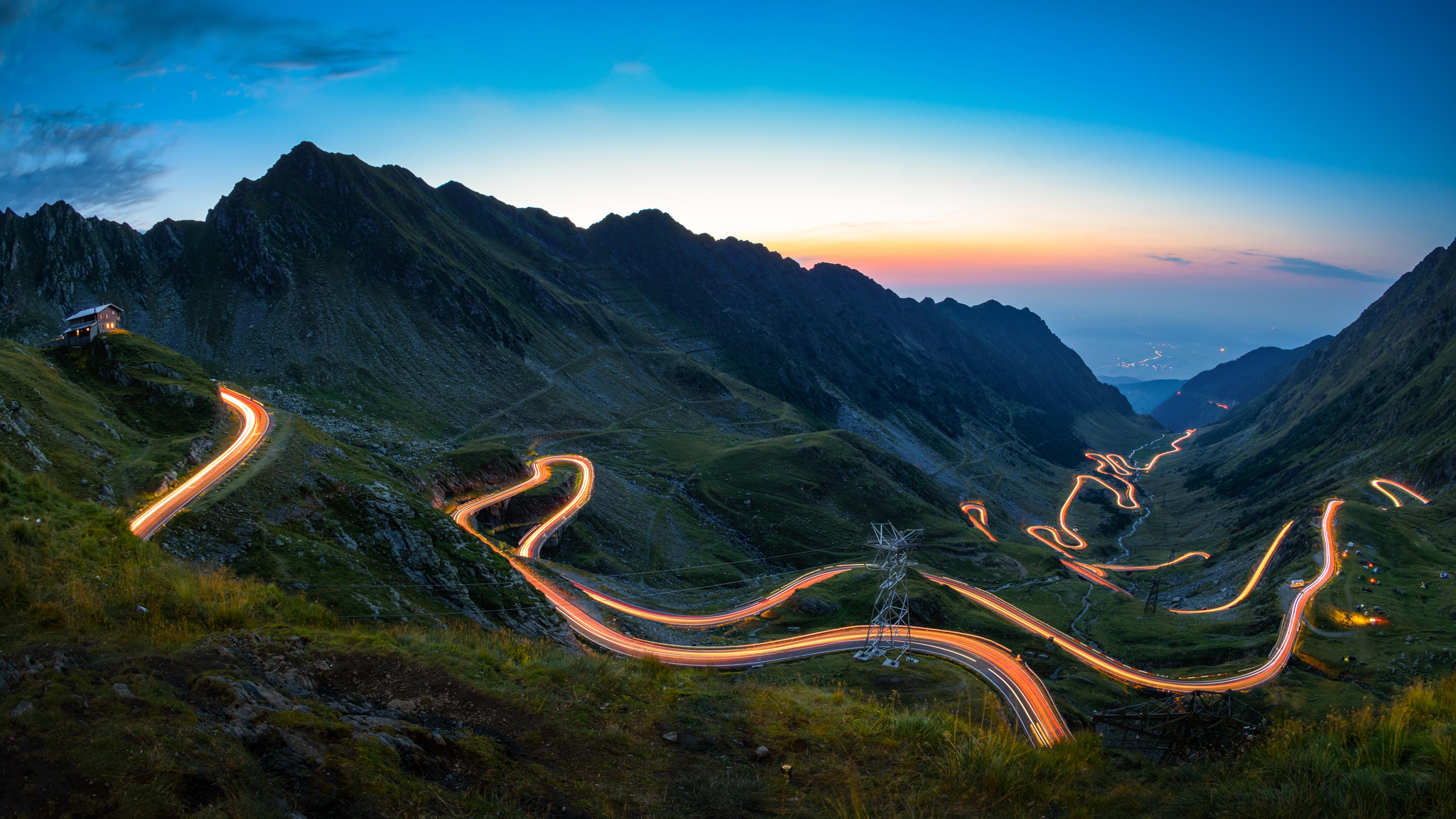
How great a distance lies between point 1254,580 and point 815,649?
8384 cm

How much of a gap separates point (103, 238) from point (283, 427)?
4182 inches

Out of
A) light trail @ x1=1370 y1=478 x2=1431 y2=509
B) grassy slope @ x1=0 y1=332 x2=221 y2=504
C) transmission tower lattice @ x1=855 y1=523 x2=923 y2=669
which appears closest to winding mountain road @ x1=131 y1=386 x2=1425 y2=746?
transmission tower lattice @ x1=855 y1=523 x2=923 y2=669

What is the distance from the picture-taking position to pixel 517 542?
66375 mm

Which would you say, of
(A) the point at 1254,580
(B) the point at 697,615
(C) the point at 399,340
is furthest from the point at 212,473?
(A) the point at 1254,580

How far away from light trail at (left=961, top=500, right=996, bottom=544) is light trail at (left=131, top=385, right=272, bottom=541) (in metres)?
132

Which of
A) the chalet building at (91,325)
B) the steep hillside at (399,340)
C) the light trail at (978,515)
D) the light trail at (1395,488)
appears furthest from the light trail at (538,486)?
the light trail at (1395,488)

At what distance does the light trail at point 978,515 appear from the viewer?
14988 centimetres

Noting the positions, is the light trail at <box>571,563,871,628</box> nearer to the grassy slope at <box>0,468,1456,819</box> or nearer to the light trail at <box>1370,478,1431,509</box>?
the grassy slope at <box>0,468,1456,819</box>

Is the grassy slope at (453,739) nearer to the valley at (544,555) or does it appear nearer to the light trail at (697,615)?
the valley at (544,555)

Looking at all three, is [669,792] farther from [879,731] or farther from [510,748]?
[879,731]

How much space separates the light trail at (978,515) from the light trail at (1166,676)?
63571 mm

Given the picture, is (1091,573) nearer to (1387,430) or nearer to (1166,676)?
(1166,676)

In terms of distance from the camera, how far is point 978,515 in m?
158

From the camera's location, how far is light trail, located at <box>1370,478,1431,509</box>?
11181 centimetres
